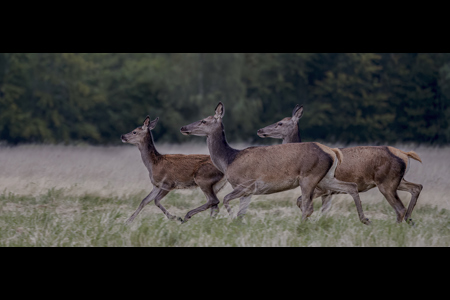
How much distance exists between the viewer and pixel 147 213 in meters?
11.6

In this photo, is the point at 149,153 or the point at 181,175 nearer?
the point at 181,175

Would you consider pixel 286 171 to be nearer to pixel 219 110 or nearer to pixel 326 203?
pixel 219 110

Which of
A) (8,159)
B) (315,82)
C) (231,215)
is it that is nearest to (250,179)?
(231,215)

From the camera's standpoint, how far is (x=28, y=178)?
14.1 metres

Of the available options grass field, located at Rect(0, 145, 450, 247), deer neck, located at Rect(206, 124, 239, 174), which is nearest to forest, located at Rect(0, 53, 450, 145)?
grass field, located at Rect(0, 145, 450, 247)

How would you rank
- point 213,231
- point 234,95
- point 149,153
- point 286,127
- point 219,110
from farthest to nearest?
1. point 234,95
2. point 286,127
3. point 149,153
4. point 219,110
5. point 213,231

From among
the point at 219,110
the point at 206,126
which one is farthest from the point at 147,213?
the point at 219,110

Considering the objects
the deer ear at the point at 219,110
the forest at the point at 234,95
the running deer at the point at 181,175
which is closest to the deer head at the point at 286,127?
the running deer at the point at 181,175

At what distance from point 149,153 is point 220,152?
150 cm

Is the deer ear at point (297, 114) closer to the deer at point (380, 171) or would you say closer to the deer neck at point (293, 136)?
the deer neck at point (293, 136)

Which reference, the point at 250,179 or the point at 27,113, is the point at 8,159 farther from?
the point at 27,113

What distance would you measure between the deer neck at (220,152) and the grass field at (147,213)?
0.68m

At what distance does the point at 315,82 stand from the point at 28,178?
86.6ft

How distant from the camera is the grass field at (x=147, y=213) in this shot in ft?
27.7
